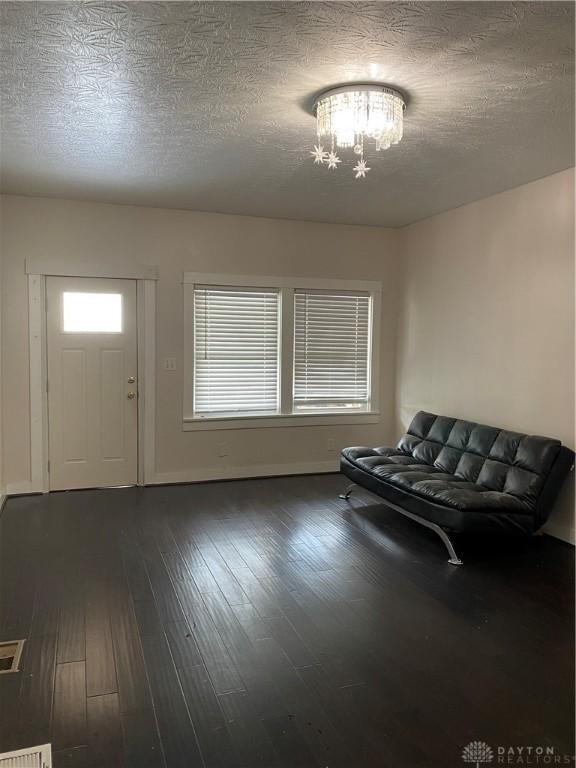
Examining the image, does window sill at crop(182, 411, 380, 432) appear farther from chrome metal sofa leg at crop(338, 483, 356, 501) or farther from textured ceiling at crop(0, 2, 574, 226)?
textured ceiling at crop(0, 2, 574, 226)

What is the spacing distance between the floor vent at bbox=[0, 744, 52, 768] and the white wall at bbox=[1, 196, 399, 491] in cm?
329

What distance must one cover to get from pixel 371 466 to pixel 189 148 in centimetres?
265

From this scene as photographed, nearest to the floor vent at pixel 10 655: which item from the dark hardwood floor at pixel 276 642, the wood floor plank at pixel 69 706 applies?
the dark hardwood floor at pixel 276 642

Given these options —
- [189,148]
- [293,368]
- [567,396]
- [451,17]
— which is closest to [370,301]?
[293,368]

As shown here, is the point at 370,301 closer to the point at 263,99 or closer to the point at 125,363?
the point at 125,363

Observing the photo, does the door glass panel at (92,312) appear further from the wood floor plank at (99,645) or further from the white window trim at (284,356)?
the wood floor plank at (99,645)

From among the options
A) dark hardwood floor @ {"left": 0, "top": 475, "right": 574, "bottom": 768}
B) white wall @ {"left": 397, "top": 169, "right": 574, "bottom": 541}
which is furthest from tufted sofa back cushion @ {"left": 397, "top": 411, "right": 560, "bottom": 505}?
dark hardwood floor @ {"left": 0, "top": 475, "right": 574, "bottom": 768}

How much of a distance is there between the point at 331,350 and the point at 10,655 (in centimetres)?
408

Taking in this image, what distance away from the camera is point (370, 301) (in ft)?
19.6

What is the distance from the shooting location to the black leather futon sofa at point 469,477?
3.55m

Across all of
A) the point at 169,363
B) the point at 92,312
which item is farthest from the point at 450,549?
the point at 92,312

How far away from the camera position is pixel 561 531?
13.0 ft

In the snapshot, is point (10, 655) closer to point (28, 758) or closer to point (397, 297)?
point (28, 758)

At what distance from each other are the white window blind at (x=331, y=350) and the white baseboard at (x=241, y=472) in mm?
598
